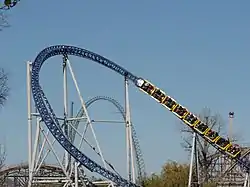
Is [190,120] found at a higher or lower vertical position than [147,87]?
lower

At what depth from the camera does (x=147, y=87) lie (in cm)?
2697

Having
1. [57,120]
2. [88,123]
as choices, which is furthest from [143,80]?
[57,120]

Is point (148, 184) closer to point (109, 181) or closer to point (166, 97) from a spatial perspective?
point (166, 97)

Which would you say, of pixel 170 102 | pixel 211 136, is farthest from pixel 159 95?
pixel 211 136

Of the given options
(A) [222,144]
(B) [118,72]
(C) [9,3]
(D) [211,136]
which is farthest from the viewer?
(A) [222,144]

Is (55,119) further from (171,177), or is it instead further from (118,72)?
(171,177)

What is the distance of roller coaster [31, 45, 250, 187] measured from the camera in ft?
71.1

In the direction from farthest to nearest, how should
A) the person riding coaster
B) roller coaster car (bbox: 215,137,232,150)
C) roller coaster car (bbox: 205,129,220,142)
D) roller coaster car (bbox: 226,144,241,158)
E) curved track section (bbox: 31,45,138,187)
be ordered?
roller coaster car (bbox: 226,144,241,158), roller coaster car (bbox: 215,137,232,150), roller coaster car (bbox: 205,129,220,142), curved track section (bbox: 31,45,138,187), the person riding coaster

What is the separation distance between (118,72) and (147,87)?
1705mm

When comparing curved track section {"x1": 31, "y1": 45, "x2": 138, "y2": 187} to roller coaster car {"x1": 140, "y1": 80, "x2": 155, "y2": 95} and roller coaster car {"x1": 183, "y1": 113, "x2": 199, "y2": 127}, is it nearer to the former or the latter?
roller coaster car {"x1": 140, "y1": 80, "x2": 155, "y2": 95}

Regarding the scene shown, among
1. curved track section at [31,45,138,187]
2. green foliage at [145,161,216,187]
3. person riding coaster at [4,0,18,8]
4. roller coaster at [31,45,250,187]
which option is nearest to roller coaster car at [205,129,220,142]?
roller coaster at [31,45,250,187]

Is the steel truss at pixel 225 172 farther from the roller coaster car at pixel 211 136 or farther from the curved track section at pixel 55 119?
the curved track section at pixel 55 119

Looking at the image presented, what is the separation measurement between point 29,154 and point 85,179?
3.79 m

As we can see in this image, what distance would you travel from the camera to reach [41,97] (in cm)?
2192
